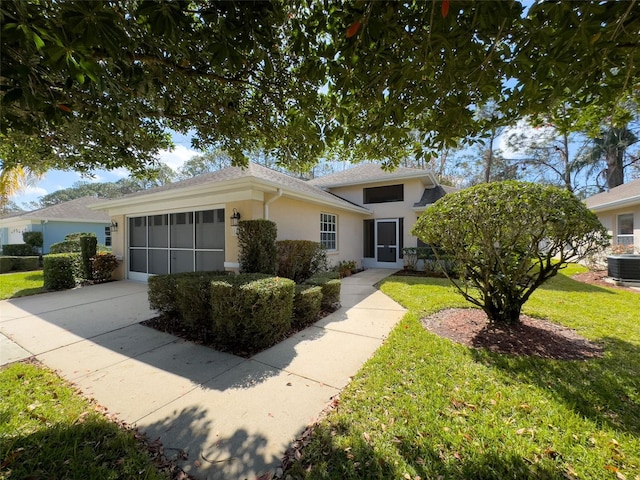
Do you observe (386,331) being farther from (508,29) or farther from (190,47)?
(190,47)

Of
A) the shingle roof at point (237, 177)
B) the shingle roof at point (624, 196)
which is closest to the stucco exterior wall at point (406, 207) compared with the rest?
the shingle roof at point (237, 177)

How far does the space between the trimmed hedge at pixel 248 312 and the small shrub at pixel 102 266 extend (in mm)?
8790

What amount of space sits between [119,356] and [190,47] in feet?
14.1

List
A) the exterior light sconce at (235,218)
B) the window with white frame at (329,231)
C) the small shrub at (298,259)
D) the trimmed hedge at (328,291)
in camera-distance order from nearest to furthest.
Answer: the trimmed hedge at (328,291) < the exterior light sconce at (235,218) < the small shrub at (298,259) < the window with white frame at (329,231)

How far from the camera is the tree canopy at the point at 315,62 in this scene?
79.5 inches

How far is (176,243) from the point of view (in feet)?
29.5

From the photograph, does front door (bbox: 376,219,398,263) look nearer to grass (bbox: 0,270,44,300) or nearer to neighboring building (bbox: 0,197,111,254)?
grass (bbox: 0,270,44,300)

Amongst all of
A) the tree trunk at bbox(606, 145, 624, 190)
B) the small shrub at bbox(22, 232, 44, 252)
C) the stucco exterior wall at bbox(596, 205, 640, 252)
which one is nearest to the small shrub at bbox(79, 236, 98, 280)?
the small shrub at bbox(22, 232, 44, 252)

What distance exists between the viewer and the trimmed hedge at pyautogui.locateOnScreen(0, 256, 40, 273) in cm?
1378

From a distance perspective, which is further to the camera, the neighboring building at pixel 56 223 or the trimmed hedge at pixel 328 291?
the neighboring building at pixel 56 223

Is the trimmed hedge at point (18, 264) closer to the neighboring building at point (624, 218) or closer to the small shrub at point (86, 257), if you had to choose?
the small shrub at point (86, 257)

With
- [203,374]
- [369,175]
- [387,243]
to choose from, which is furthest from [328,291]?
[369,175]

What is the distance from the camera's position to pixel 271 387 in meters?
3.14

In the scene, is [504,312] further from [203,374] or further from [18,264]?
[18,264]
